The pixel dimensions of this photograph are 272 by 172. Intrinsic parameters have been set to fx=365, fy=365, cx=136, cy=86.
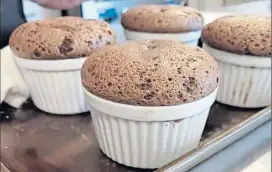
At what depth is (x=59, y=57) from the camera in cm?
44

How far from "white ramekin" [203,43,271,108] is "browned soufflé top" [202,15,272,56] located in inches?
0.4

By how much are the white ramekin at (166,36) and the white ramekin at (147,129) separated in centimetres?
15

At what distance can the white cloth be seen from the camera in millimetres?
486

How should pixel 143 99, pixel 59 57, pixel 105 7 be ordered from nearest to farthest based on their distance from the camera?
pixel 143 99, pixel 59 57, pixel 105 7

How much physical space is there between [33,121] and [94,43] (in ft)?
0.43

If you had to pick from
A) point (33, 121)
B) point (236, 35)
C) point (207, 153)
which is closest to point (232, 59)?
point (236, 35)

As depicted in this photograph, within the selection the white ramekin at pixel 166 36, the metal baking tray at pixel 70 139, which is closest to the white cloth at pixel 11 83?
the metal baking tray at pixel 70 139

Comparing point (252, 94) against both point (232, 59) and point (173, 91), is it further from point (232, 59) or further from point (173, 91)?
point (173, 91)

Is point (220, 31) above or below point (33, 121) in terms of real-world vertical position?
above

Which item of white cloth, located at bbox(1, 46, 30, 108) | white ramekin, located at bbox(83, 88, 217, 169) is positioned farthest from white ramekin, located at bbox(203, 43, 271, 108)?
white cloth, located at bbox(1, 46, 30, 108)

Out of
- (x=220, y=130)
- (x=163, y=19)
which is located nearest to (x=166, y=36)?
(x=163, y=19)

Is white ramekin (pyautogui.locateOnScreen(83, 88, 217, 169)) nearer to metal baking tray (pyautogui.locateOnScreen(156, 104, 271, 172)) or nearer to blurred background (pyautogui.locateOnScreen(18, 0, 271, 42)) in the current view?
metal baking tray (pyautogui.locateOnScreen(156, 104, 271, 172))

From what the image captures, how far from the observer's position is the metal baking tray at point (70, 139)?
0.38 meters

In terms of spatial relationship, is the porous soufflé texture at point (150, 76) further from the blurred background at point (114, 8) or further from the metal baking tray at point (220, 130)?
the blurred background at point (114, 8)
